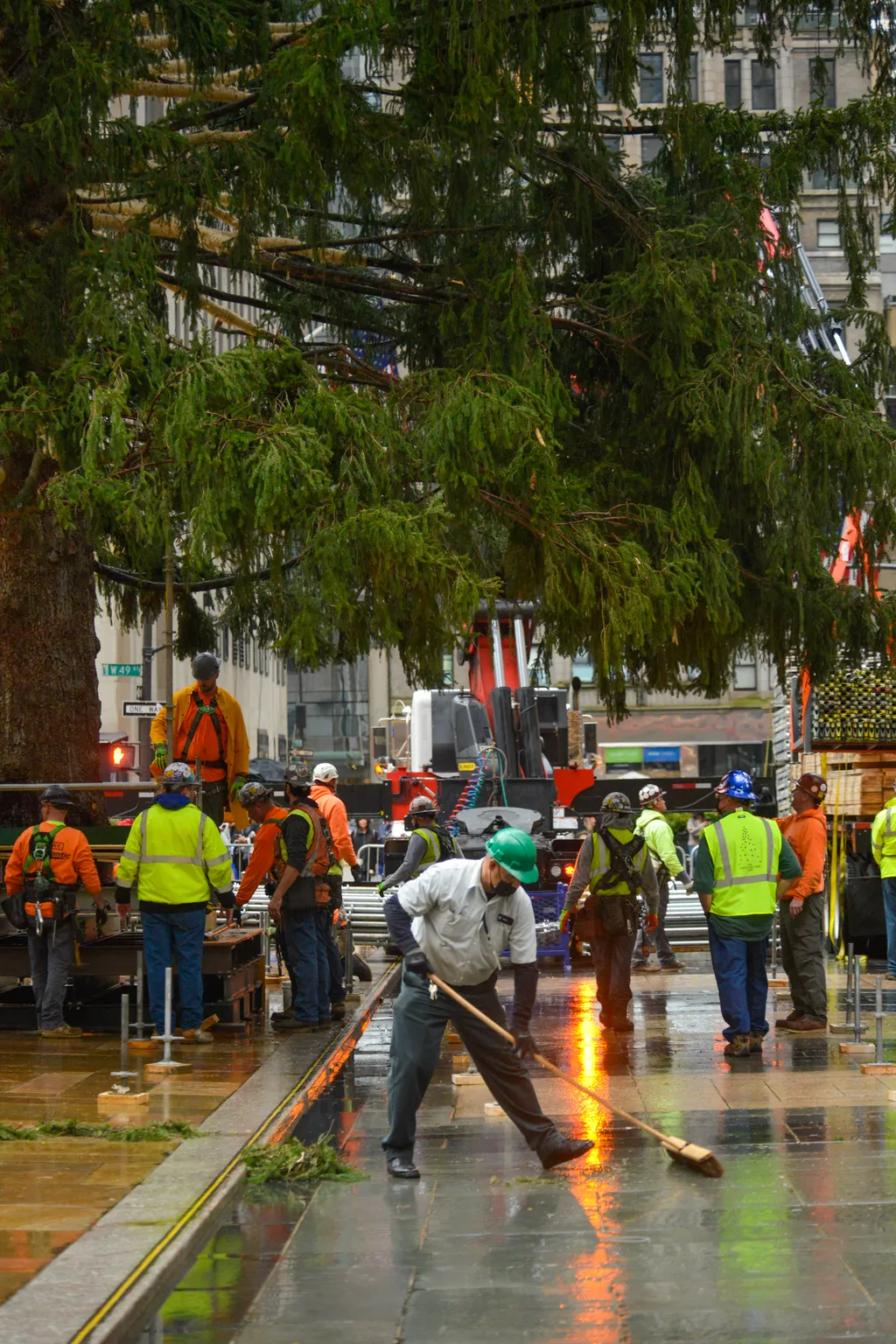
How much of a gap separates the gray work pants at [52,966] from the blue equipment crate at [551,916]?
8.29 m

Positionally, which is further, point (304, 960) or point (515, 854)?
point (304, 960)

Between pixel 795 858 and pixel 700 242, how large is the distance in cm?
480

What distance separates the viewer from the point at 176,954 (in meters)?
12.9

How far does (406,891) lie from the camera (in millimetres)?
8430

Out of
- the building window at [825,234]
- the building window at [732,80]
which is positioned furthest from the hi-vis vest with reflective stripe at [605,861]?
the building window at [732,80]

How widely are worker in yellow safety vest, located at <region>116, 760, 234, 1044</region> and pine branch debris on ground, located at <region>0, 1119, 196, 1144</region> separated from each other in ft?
11.2

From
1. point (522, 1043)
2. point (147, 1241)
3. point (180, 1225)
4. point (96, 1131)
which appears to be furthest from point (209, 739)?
point (147, 1241)

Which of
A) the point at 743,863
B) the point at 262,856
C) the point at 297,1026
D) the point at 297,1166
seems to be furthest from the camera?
the point at 262,856

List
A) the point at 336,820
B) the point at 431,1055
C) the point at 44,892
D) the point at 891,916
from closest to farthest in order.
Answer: the point at 431,1055 < the point at 44,892 < the point at 336,820 < the point at 891,916

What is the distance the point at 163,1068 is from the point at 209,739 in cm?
392

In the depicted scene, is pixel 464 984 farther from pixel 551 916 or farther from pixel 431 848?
pixel 551 916

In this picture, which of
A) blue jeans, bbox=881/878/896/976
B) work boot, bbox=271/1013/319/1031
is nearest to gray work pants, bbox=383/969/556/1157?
work boot, bbox=271/1013/319/1031

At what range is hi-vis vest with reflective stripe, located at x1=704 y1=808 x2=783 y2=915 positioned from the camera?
12320mm

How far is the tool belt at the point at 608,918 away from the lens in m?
14.1
